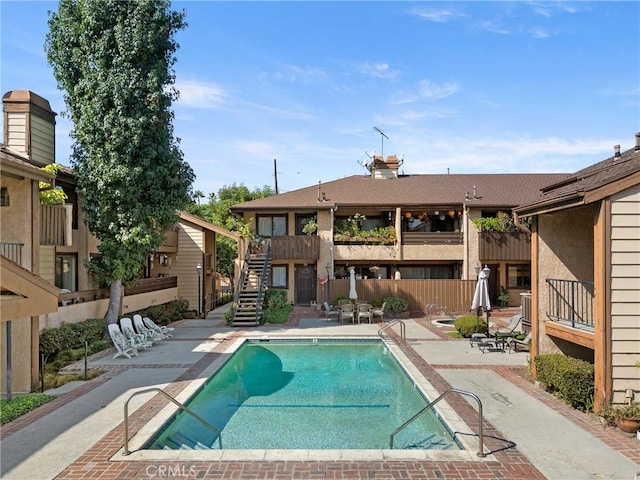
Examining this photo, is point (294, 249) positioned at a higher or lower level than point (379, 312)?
higher

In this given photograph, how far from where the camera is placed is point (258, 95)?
1991 centimetres

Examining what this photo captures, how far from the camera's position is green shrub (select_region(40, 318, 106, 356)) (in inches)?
490

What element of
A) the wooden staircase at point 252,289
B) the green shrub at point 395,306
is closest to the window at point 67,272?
the wooden staircase at point 252,289

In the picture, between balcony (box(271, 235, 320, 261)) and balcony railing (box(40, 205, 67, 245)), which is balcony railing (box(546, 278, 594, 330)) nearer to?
balcony railing (box(40, 205, 67, 245))

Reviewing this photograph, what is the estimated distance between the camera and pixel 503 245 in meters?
23.5

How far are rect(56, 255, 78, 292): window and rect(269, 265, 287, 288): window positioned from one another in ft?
40.4

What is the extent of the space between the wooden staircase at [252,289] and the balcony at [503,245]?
12956mm

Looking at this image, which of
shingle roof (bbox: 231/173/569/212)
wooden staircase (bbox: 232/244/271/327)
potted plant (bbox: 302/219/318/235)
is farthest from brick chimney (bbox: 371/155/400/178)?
wooden staircase (bbox: 232/244/271/327)

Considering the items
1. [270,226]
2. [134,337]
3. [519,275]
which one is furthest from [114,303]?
[519,275]

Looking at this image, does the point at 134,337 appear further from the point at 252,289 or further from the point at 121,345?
the point at 252,289

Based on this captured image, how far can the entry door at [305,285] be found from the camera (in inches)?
1023

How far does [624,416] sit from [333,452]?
524 centimetres

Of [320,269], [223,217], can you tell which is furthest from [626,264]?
[223,217]

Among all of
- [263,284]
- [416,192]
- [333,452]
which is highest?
[416,192]
